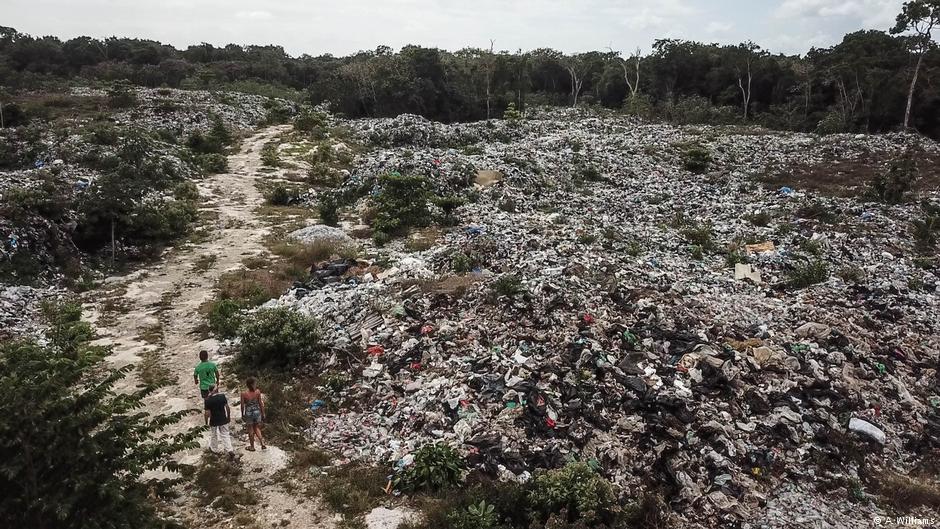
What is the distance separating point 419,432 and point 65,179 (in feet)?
54.0

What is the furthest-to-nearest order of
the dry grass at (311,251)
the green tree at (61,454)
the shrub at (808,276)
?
the dry grass at (311,251), the shrub at (808,276), the green tree at (61,454)

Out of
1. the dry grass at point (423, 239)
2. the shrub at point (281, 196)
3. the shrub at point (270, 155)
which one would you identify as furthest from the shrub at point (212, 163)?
the dry grass at point (423, 239)

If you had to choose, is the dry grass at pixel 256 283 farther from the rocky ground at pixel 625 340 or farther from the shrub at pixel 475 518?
the shrub at pixel 475 518

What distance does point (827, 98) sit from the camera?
3684 cm

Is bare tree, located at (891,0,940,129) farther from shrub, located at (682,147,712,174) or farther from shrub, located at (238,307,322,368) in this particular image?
shrub, located at (238,307,322,368)

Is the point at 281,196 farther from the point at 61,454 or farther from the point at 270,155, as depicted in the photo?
the point at 61,454

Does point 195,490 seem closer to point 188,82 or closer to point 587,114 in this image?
point 587,114

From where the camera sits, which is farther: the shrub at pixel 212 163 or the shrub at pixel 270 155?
the shrub at pixel 270 155

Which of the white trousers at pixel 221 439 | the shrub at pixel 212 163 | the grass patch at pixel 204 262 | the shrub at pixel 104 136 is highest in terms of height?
the shrub at pixel 104 136

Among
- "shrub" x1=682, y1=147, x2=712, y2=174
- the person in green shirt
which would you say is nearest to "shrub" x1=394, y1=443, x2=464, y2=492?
the person in green shirt

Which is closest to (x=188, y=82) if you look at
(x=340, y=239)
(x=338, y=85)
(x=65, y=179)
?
(x=338, y=85)

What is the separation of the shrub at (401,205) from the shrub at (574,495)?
10757 millimetres

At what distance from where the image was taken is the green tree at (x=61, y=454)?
4.14 meters

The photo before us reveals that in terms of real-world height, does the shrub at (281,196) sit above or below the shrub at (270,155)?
below
